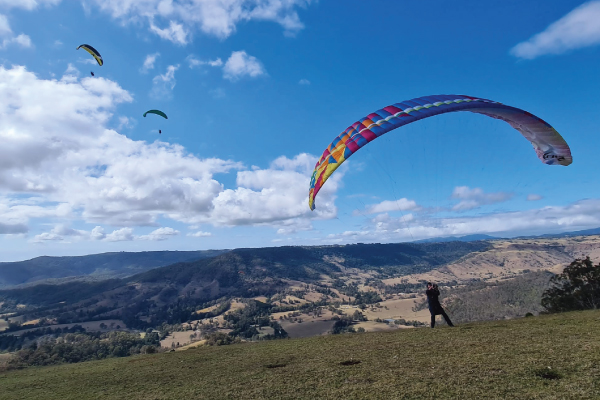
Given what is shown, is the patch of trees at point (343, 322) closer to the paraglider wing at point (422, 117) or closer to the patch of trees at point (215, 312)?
the patch of trees at point (215, 312)

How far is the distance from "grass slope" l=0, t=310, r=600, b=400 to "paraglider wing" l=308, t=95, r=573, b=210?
7.06m

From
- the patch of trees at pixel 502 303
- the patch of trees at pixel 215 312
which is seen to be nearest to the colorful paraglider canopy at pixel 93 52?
the patch of trees at pixel 502 303

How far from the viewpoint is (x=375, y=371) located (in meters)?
8.87

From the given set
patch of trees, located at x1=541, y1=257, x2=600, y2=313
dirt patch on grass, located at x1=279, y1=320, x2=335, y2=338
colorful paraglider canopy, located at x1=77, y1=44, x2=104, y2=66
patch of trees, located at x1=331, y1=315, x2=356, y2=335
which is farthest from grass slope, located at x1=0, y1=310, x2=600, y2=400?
patch of trees, located at x1=331, y1=315, x2=356, y2=335

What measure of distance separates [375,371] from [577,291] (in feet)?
100

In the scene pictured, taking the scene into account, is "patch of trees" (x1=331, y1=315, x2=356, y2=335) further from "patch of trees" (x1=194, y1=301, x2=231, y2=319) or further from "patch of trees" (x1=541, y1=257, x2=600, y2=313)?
"patch of trees" (x1=541, y1=257, x2=600, y2=313)

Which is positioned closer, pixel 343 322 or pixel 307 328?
pixel 307 328

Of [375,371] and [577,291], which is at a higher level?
[375,371]

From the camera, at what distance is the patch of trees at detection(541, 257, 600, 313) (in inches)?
1073

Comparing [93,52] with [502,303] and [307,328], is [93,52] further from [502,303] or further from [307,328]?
[502,303]

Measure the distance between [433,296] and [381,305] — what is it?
128 meters

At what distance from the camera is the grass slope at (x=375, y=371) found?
7.02 meters

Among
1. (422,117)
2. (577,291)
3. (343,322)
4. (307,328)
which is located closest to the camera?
(422,117)

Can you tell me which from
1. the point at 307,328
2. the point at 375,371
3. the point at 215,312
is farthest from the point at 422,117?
the point at 215,312
